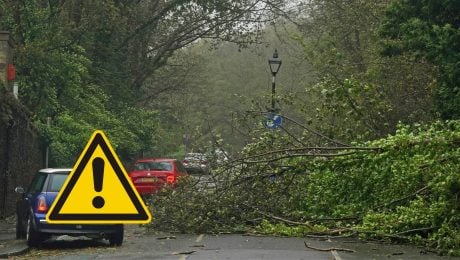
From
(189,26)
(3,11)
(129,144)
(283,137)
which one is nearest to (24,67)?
(3,11)

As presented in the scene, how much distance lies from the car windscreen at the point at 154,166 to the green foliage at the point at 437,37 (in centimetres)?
932

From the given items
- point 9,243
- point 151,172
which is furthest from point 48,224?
point 151,172

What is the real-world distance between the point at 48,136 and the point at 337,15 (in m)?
12.9

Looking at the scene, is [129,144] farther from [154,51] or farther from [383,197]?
[383,197]

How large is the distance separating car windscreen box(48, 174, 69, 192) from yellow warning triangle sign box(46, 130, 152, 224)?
7.57 metres

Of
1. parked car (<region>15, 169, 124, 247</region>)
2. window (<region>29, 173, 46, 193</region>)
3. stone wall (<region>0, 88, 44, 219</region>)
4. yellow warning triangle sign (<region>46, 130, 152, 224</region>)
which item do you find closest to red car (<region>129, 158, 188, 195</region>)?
stone wall (<region>0, 88, 44, 219</region>)

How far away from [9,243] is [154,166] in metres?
10.7

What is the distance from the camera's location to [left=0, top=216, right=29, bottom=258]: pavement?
12.7 meters

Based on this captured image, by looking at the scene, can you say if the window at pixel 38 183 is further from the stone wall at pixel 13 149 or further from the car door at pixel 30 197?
the stone wall at pixel 13 149

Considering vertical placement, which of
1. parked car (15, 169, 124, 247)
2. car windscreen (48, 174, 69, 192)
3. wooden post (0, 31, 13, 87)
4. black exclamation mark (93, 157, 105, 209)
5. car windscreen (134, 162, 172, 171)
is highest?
wooden post (0, 31, 13, 87)

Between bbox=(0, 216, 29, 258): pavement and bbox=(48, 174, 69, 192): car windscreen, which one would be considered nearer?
bbox=(0, 216, 29, 258): pavement

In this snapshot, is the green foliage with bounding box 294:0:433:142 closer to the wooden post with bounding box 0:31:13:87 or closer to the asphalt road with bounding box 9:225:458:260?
the asphalt road with bounding box 9:225:458:260

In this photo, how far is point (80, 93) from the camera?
83.3 feet

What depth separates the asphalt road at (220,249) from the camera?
37.4ft
